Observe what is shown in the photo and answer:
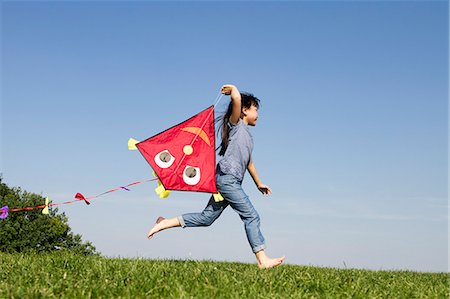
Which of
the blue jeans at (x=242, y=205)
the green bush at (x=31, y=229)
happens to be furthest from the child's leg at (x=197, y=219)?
the green bush at (x=31, y=229)

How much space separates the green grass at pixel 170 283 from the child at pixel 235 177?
898 mm

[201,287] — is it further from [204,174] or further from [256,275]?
[204,174]

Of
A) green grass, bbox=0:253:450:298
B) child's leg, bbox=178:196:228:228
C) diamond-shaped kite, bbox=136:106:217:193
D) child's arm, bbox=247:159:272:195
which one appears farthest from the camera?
child's arm, bbox=247:159:272:195

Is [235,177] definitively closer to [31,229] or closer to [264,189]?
[264,189]

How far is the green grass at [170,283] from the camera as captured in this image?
4.91 metres

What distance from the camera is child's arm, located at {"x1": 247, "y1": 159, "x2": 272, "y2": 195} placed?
8213 mm

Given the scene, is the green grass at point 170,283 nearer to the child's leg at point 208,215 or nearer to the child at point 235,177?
the child at point 235,177

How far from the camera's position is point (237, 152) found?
7.71m

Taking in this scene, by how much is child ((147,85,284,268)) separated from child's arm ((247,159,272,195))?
0.11 meters

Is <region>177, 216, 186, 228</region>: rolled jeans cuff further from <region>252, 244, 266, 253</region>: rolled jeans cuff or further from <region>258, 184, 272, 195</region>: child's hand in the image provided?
<region>258, 184, 272, 195</region>: child's hand

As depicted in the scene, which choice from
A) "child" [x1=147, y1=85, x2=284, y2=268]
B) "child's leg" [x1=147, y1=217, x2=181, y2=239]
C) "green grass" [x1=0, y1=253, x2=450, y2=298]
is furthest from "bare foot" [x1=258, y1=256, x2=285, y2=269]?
"child's leg" [x1=147, y1=217, x2=181, y2=239]

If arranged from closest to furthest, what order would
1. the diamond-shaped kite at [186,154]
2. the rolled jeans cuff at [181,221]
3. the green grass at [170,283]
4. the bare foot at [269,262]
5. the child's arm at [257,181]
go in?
the green grass at [170,283] → the bare foot at [269,262] → the diamond-shaped kite at [186,154] → the rolled jeans cuff at [181,221] → the child's arm at [257,181]

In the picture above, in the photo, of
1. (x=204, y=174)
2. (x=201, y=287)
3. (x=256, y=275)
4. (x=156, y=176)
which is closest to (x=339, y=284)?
(x=256, y=275)

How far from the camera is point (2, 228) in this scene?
17.5 meters
